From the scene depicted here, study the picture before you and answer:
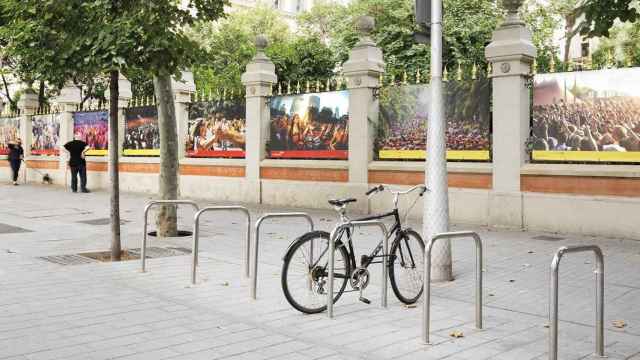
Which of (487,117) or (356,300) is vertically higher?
(487,117)

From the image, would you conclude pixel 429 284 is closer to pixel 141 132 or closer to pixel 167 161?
pixel 167 161

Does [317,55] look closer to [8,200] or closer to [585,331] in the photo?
[8,200]

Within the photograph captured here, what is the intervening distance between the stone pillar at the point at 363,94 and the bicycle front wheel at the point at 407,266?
7.66 m

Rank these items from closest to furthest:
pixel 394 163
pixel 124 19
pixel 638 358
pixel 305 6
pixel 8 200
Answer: pixel 638 358
pixel 124 19
pixel 394 163
pixel 8 200
pixel 305 6

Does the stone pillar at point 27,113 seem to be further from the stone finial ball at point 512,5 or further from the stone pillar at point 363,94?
the stone finial ball at point 512,5

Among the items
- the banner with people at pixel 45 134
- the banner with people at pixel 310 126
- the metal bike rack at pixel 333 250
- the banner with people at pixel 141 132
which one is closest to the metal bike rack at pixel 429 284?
the metal bike rack at pixel 333 250

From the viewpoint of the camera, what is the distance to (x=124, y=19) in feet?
26.6

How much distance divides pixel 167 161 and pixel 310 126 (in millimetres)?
5412

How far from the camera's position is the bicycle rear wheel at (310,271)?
5.72 meters

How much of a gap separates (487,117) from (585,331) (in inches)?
293

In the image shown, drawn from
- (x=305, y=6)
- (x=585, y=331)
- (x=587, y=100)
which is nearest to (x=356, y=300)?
(x=585, y=331)

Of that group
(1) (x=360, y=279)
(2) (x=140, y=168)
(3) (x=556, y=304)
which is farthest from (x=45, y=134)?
(3) (x=556, y=304)

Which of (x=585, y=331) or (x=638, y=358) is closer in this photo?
(x=638, y=358)

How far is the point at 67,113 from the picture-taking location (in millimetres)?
23625
